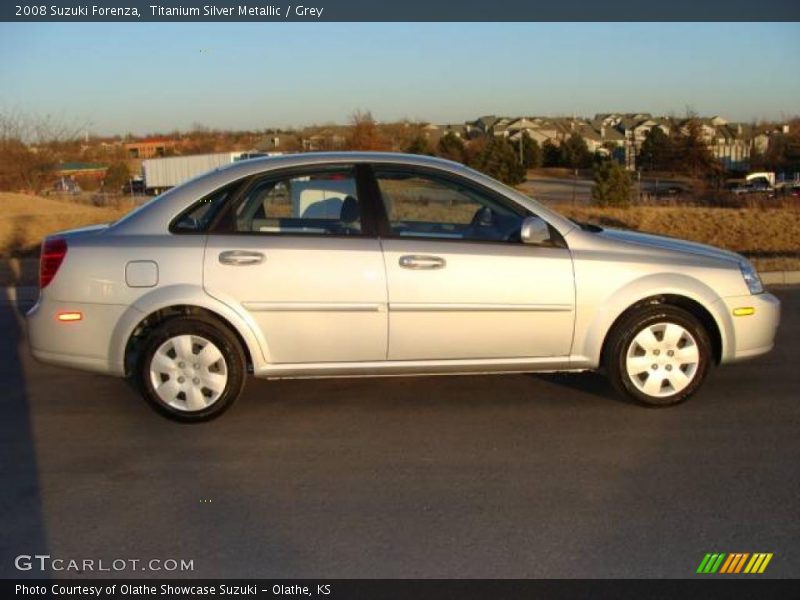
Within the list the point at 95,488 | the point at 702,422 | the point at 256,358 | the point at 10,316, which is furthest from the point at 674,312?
the point at 10,316

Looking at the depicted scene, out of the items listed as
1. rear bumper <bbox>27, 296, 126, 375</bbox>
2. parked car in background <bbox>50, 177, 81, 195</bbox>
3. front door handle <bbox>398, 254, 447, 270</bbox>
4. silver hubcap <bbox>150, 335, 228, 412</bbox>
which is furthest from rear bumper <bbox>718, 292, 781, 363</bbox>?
parked car in background <bbox>50, 177, 81, 195</bbox>

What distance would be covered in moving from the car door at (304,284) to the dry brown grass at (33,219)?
12.1 meters

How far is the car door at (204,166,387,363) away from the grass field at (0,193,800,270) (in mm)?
11937

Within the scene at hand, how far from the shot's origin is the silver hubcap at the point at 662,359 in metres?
5.62

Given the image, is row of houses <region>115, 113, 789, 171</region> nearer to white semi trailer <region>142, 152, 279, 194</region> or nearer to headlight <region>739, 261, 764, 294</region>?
white semi trailer <region>142, 152, 279, 194</region>

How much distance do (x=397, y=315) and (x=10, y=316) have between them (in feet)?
19.5

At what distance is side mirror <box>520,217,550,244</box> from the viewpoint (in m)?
5.54

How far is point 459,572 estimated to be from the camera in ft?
11.8

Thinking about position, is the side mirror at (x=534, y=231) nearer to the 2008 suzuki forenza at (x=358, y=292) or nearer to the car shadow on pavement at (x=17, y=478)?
the 2008 suzuki forenza at (x=358, y=292)
